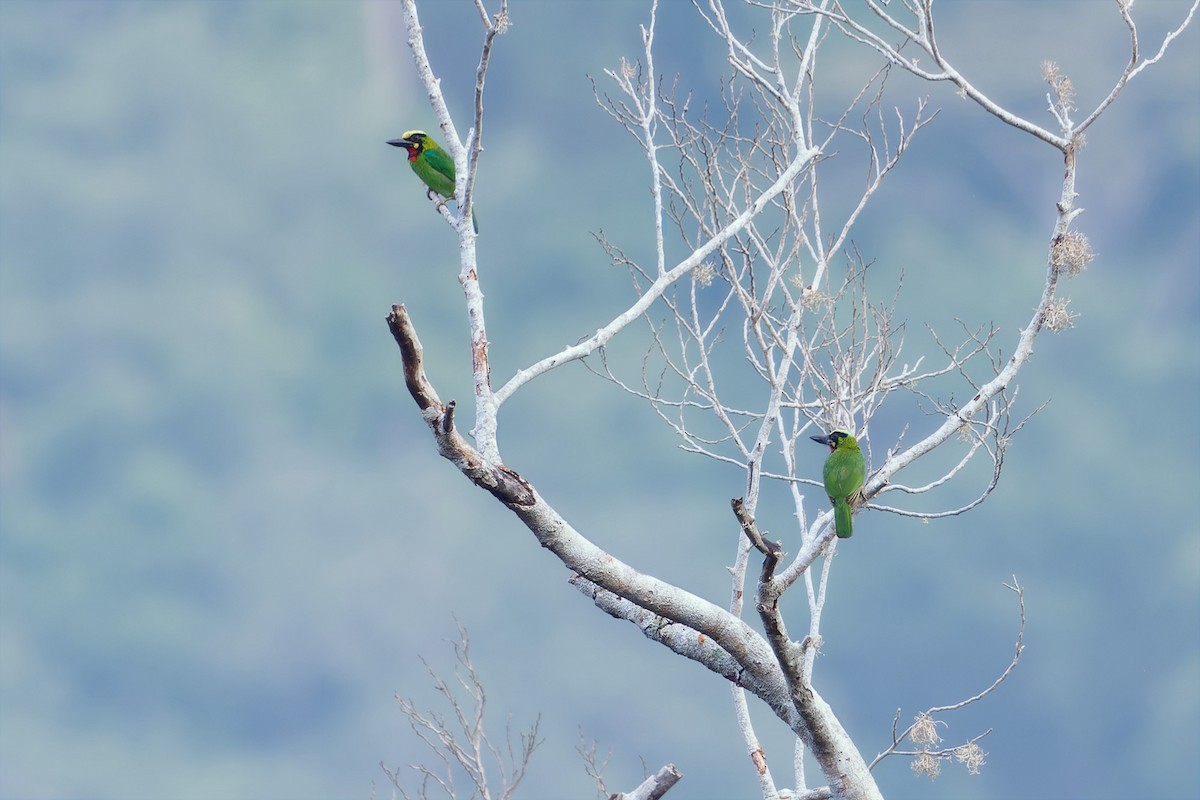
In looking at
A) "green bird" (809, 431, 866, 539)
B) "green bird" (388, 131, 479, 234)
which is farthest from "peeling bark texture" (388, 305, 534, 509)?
"green bird" (388, 131, 479, 234)

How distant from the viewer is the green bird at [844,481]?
616 centimetres

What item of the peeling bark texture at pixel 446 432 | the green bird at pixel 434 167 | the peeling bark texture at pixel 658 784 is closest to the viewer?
the peeling bark texture at pixel 446 432

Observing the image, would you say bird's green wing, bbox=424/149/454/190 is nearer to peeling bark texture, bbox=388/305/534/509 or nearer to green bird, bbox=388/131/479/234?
green bird, bbox=388/131/479/234

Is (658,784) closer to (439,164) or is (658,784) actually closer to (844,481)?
(844,481)

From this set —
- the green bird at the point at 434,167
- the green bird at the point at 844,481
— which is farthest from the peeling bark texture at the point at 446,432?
the green bird at the point at 434,167

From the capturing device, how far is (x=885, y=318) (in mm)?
8266

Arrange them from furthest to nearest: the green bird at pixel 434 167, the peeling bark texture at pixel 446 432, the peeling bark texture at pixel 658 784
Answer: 1. the green bird at pixel 434 167
2. the peeling bark texture at pixel 658 784
3. the peeling bark texture at pixel 446 432

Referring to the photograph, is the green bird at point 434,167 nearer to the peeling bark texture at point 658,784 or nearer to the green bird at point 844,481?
the green bird at point 844,481

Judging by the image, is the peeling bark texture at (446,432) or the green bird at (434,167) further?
the green bird at (434,167)

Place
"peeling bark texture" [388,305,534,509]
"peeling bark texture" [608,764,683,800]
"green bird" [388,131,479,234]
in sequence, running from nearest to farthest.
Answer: "peeling bark texture" [388,305,534,509] < "peeling bark texture" [608,764,683,800] < "green bird" [388,131,479,234]

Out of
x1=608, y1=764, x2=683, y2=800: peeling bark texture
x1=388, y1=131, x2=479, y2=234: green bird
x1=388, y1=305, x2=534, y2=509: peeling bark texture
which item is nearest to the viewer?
x1=388, y1=305, x2=534, y2=509: peeling bark texture

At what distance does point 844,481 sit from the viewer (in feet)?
20.8

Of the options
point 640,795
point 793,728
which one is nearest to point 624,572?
point 793,728

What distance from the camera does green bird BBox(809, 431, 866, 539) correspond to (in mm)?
6156
